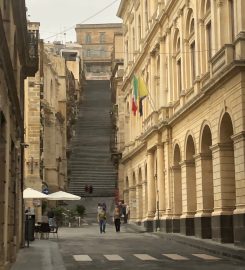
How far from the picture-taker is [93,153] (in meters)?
70.2

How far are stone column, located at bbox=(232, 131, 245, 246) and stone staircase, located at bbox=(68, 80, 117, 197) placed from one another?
37117 millimetres

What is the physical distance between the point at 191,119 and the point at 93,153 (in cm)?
3931

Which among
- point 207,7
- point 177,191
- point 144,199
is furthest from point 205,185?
point 144,199

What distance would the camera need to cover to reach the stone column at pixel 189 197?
32.4 meters

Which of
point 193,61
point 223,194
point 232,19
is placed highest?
point 232,19

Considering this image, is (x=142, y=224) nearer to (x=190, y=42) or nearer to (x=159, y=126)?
(x=159, y=126)

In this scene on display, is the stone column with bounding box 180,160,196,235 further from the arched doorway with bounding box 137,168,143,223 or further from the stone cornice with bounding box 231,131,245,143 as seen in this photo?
the arched doorway with bounding box 137,168,143,223

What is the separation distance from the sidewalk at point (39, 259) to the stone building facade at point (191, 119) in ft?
21.9

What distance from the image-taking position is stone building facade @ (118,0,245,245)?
2494 centimetres

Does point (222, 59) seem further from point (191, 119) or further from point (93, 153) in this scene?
point (93, 153)

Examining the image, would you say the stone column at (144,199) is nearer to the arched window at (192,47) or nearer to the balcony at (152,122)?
the balcony at (152,122)

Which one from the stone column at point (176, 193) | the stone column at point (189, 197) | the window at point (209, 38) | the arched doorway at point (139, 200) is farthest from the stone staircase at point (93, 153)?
the window at point (209, 38)

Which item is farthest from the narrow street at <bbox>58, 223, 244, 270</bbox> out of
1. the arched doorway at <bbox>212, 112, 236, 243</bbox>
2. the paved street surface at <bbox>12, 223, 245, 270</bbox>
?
the arched doorway at <bbox>212, 112, 236, 243</bbox>

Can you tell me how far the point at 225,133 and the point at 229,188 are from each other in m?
2.20
